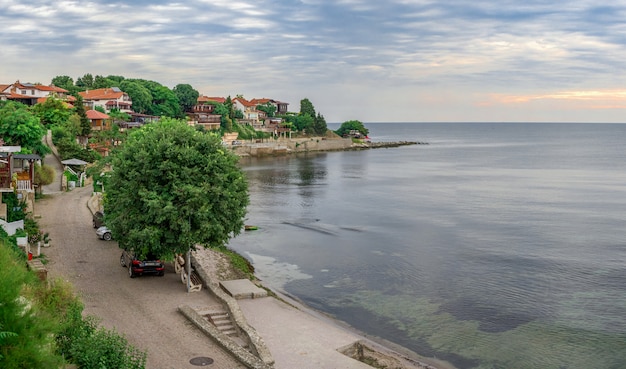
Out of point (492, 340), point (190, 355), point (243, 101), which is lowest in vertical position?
point (492, 340)

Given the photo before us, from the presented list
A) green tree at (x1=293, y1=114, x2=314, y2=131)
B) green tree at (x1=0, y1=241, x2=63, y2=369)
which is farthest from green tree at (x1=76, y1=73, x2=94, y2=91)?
green tree at (x1=0, y1=241, x2=63, y2=369)

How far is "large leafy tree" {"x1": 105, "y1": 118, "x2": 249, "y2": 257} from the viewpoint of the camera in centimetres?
2731

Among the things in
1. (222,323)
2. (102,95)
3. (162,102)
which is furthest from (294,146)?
(222,323)

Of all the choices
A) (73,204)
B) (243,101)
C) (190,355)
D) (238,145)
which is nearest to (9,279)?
(190,355)

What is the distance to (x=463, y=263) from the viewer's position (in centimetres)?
4322

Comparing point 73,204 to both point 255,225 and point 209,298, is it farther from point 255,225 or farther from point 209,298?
point 209,298

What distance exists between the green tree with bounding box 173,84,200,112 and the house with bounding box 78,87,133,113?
35751mm

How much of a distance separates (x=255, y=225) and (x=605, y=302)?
110ft

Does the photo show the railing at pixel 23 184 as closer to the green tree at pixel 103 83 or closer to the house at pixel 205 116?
the house at pixel 205 116

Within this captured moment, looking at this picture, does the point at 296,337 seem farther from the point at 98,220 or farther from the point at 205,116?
the point at 205,116

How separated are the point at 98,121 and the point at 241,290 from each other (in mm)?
76637

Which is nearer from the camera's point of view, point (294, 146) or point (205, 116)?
point (205, 116)

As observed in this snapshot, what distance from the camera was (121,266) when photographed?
32.3m

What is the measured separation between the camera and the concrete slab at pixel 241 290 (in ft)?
98.6
